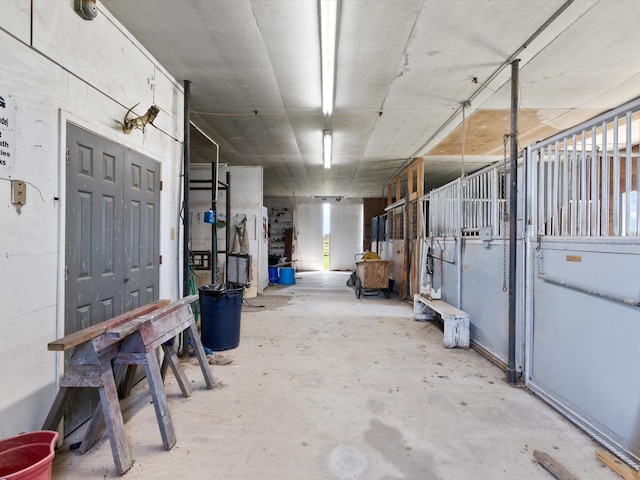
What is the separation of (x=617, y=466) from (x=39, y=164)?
3.76 metres

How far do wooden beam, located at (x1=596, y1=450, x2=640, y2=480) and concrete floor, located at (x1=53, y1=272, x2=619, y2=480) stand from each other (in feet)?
0.14

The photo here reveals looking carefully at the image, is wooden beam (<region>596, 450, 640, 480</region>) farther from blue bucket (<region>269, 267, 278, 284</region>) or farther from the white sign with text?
blue bucket (<region>269, 267, 278, 284</region>)

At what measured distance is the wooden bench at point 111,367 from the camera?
6.24 feet

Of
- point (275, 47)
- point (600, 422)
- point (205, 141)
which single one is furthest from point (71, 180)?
point (205, 141)

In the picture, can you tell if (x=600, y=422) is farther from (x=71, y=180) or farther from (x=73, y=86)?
(x=73, y=86)

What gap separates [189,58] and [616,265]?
3.97 m

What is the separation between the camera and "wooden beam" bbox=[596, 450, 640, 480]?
185 cm

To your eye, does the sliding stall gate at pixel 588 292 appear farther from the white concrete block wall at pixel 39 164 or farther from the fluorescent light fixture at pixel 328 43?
the white concrete block wall at pixel 39 164

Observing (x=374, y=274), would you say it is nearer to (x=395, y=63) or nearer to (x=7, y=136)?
(x=395, y=63)

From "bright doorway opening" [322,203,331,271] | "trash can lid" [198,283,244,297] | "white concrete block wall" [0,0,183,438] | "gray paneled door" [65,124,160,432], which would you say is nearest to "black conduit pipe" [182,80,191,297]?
"trash can lid" [198,283,244,297]

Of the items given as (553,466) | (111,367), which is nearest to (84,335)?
(111,367)

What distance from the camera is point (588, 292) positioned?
234cm

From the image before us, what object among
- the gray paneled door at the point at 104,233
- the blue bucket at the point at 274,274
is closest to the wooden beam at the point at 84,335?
the gray paneled door at the point at 104,233

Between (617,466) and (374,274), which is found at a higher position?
(374,274)
